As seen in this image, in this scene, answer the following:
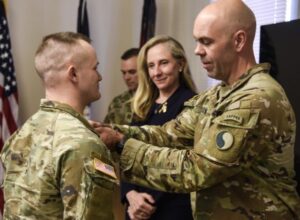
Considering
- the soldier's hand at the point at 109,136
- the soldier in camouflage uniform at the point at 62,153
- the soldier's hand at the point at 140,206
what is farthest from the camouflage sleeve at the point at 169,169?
the soldier's hand at the point at 140,206

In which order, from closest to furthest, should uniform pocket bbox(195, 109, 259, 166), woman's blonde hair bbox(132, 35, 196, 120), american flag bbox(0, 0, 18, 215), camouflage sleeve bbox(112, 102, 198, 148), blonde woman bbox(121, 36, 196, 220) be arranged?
1. uniform pocket bbox(195, 109, 259, 166)
2. camouflage sleeve bbox(112, 102, 198, 148)
3. blonde woman bbox(121, 36, 196, 220)
4. woman's blonde hair bbox(132, 35, 196, 120)
5. american flag bbox(0, 0, 18, 215)

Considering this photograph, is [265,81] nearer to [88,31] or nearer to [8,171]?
[8,171]

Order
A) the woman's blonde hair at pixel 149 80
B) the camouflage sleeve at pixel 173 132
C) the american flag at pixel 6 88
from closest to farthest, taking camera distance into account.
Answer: the camouflage sleeve at pixel 173 132 < the woman's blonde hair at pixel 149 80 < the american flag at pixel 6 88

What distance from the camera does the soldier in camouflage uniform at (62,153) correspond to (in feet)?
4.10

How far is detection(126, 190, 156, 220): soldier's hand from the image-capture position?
2137 millimetres

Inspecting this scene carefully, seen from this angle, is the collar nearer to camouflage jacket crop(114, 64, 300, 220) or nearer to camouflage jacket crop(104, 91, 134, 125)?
camouflage jacket crop(114, 64, 300, 220)

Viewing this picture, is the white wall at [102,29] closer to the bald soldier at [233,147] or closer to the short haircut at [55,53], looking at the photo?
the bald soldier at [233,147]

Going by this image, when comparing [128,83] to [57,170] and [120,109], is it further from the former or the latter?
[57,170]

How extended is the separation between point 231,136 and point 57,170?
566 millimetres

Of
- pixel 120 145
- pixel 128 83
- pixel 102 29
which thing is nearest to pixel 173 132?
pixel 120 145

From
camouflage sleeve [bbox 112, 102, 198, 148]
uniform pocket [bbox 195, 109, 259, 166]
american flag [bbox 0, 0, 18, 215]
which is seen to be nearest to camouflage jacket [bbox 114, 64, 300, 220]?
uniform pocket [bbox 195, 109, 259, 166]

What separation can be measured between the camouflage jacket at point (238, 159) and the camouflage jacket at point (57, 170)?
0.28 m

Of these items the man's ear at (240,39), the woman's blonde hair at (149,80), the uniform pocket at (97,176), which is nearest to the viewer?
the uniform pocket at (97,176)

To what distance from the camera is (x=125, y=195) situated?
2.34m
